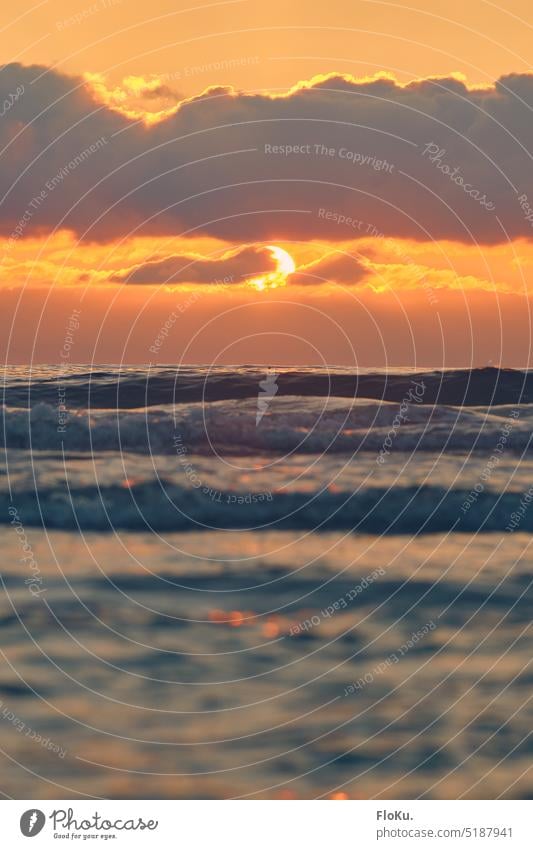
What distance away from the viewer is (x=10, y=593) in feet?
74.8

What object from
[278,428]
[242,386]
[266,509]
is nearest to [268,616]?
[266,509]

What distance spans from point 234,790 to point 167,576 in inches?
413

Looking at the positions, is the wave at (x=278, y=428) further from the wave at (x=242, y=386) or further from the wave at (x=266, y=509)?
the wave at (x=266, y=509)

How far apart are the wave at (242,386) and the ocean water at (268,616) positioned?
1116cm

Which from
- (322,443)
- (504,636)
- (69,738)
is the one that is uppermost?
(322,443)

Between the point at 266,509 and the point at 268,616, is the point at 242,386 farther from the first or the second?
the point at 268,616

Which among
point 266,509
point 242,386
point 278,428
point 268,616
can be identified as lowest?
point 268,616

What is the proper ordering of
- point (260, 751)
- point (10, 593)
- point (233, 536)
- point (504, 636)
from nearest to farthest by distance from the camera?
point (260, 751) → point (504, 636) → point (10, 593) → point (233, 536)

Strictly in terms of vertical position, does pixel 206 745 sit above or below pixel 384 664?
below

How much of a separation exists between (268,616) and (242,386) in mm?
39946

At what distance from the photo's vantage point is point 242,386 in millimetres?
61188

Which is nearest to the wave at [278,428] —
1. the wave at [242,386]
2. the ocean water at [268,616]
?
the ocean water at [268,616]
